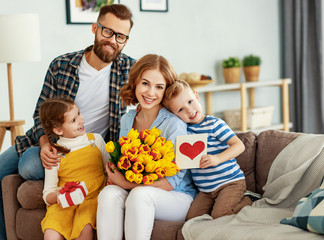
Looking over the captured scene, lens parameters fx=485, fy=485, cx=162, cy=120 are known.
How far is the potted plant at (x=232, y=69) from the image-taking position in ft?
15.8

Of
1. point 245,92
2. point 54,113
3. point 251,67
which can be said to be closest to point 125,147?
point 54,113

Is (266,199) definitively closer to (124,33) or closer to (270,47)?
(124,33)

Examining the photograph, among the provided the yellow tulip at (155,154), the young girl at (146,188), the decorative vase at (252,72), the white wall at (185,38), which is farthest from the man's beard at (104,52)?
the decorative vase at (252,72)

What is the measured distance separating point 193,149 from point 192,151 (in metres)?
0.01

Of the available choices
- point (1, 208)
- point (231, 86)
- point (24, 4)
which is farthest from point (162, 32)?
point (1, 208)

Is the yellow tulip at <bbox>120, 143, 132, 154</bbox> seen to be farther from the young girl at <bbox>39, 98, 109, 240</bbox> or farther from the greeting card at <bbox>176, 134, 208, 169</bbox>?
the young girl at <bbox>39, 98, 109, 240</bbox>

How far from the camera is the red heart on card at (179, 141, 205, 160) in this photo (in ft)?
7.13

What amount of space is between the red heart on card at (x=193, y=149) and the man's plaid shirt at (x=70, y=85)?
73cm

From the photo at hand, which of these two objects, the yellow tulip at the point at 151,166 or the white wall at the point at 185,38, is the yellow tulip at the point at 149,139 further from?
the white wall at the point at 185,38

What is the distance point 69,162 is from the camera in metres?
2.43

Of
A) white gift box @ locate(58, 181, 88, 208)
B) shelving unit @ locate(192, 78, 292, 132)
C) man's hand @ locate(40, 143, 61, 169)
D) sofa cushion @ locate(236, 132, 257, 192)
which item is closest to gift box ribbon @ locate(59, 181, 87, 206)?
white gift box @ locate(58, 181, 88, 208)

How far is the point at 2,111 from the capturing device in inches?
149

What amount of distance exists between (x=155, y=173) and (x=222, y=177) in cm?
34

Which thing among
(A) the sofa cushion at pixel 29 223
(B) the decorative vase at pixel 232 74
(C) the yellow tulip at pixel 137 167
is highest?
(B) the decorative vase at pixel 232 74
